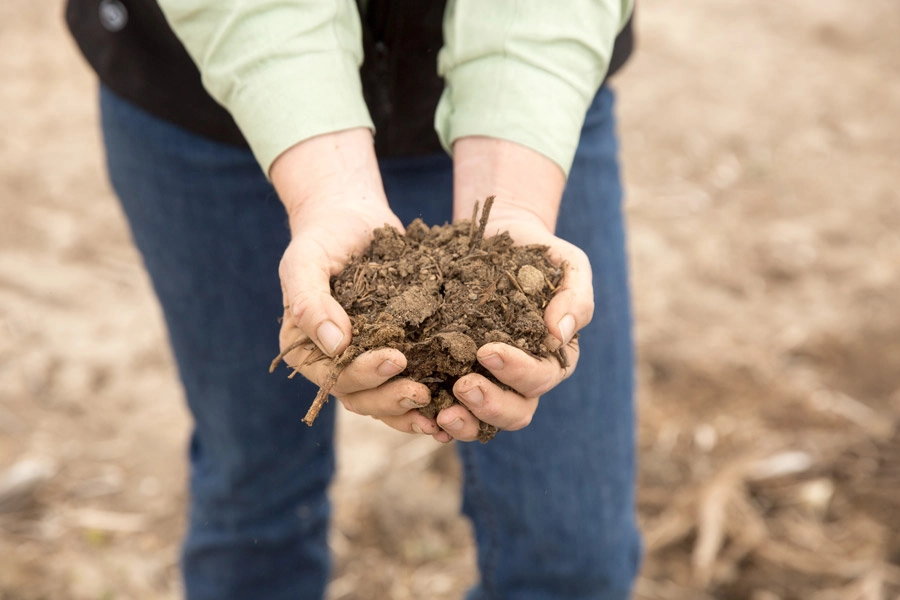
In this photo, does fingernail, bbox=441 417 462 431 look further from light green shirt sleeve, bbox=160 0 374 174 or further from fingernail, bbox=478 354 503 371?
light green shirt sleeve, bbox=160 0 374 174

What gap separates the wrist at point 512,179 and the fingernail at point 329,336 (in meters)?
0.34

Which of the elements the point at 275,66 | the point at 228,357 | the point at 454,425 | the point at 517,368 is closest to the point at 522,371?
the point at 517,368

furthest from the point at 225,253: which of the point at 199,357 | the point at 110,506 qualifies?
the point at 110,506

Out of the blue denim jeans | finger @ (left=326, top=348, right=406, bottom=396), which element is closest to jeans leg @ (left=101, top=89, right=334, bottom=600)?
the blue denim jeans

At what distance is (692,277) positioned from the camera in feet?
11.8

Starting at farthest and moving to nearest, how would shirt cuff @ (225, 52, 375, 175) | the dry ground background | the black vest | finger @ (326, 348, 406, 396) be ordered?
the dry ground background < the black vest < shirt cuff @ (225, 52, 375, 175) < finger @ (326, 348, 406, 396)

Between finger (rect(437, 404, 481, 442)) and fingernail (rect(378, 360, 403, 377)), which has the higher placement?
fingernail (rect(378, 360, 403, 377))

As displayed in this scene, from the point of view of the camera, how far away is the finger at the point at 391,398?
1.02 meters

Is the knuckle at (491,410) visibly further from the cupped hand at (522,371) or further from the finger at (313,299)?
the finger at (313,299)

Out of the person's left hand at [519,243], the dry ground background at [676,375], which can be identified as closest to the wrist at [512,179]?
the person's left hand at [519,243]

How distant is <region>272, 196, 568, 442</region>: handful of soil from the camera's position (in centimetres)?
107

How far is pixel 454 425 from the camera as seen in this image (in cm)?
104

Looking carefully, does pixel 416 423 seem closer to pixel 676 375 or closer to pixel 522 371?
pixel 522 371

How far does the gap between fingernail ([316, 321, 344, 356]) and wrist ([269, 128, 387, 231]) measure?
204 mm
